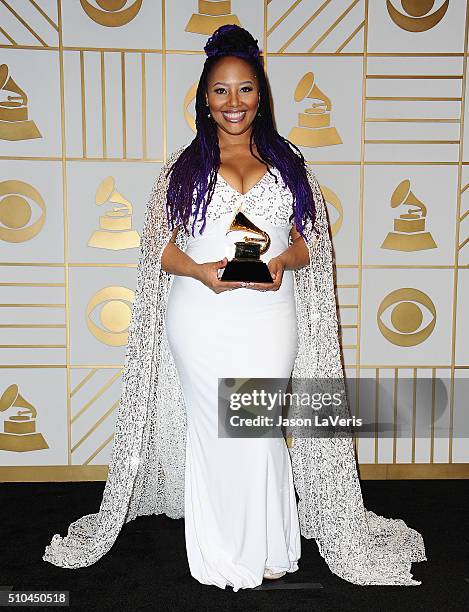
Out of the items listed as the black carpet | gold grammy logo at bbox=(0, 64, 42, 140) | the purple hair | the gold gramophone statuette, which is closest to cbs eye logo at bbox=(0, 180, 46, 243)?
gold grammy logo at bbox=(0, 64, 42, 140)

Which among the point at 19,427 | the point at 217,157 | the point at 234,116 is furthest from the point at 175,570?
the point at 234,116

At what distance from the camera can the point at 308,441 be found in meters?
2.54

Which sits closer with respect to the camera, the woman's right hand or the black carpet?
the woman's right hand

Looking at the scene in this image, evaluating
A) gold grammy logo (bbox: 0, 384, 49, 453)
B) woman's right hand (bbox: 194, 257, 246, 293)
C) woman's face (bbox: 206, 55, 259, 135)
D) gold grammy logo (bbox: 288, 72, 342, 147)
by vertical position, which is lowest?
gold grammy logo (bbox: 0, 384, 49, 453)

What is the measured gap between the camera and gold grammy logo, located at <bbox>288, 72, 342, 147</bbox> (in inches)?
128

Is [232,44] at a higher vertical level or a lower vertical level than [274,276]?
higher

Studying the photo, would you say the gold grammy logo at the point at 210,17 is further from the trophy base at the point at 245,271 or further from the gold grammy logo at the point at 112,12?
the trophy base at the point at 245,271

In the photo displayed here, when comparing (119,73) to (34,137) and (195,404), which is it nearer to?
(34,137)

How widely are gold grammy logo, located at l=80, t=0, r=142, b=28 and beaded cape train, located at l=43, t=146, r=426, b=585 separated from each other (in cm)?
112

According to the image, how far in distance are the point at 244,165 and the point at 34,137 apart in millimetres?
1401

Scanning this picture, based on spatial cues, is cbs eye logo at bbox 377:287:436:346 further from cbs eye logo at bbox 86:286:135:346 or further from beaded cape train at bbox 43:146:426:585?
cbs eye logo at bbox 86:286:135:346

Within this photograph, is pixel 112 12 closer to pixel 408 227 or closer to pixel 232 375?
pixel 408 227

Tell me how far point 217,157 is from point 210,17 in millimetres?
1254

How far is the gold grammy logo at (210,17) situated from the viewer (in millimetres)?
3195
